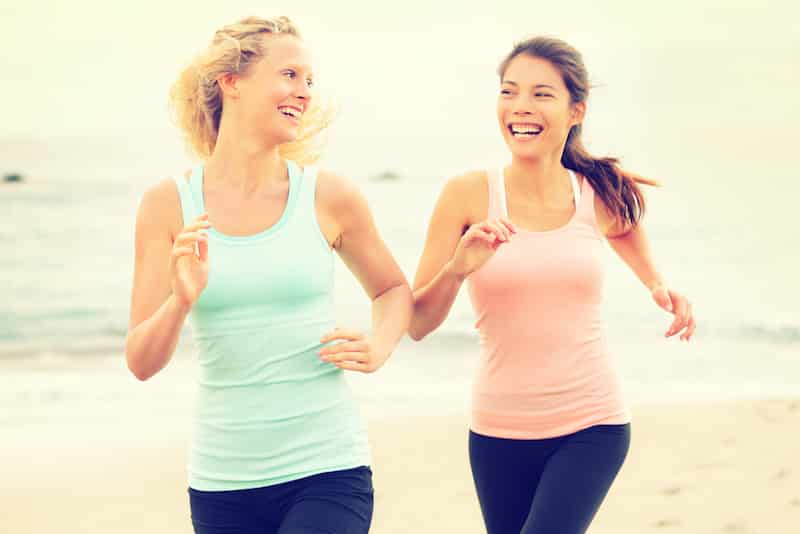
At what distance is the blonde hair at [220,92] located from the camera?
2992mm

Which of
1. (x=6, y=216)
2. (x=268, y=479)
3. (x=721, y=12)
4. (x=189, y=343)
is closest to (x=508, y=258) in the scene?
(x=268, y=479)

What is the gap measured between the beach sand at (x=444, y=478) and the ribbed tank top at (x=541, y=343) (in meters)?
2.95

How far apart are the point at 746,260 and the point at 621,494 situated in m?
14.5

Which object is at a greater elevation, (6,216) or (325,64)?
(325,64)

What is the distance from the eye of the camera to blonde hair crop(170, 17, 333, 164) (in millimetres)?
2992

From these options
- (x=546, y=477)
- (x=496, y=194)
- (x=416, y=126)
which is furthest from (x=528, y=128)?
(x=416, y=126)

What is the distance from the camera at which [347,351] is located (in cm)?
282

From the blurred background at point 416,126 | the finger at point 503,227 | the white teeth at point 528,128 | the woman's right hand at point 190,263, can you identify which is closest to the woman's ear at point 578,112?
the white teeth at point 528,128

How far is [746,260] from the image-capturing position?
20.4m

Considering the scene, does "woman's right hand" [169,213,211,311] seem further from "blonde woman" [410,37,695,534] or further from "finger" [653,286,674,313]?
"finger" [653,286,674,313]

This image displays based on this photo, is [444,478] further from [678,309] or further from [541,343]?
[541,343]

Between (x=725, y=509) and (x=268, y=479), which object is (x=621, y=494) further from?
(x=268, y=479)

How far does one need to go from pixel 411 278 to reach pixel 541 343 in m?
16.8

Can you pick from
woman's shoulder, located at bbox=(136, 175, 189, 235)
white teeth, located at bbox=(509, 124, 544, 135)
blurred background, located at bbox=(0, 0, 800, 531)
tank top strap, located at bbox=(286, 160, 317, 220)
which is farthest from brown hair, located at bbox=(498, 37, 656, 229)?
blurred background, located at bbox=(0, 0, 800, 531)
